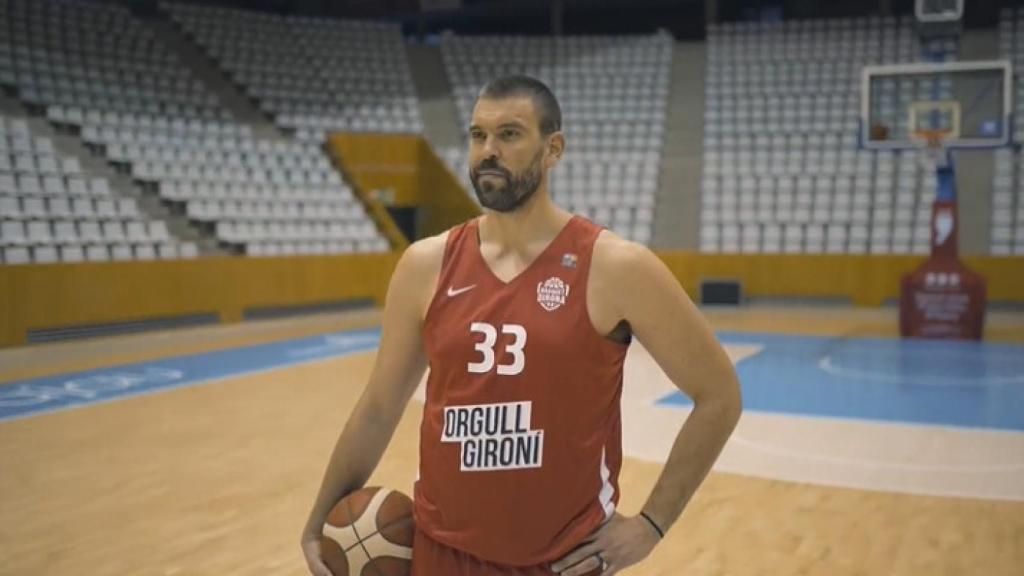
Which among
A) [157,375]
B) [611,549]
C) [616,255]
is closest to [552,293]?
[616,255]

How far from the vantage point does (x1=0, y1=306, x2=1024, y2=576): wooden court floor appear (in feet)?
13.9

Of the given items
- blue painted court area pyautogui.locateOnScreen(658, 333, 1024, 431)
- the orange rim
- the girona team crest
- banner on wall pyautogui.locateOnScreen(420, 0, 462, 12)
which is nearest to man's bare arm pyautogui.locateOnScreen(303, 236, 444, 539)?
the girona team crest

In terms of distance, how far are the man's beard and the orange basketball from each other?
0.69m

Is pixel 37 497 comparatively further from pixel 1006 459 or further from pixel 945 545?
pixel 1006 459

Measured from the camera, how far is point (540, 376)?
1.77m

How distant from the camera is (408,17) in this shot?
24859mm

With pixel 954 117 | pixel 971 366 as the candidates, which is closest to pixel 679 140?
pixel 954 117

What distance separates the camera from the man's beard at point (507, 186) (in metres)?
1.78

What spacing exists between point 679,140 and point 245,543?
16.4 m

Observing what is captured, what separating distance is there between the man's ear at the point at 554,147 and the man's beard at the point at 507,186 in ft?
0.11

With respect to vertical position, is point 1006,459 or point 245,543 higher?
point 245,543

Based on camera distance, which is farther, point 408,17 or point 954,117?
point 408,17

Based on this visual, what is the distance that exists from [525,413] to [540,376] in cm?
8

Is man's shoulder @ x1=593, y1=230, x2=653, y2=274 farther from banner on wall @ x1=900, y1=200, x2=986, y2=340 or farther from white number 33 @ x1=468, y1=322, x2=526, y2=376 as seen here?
banner on wall @ x1=900, y1=200, x2=986, y2=340
